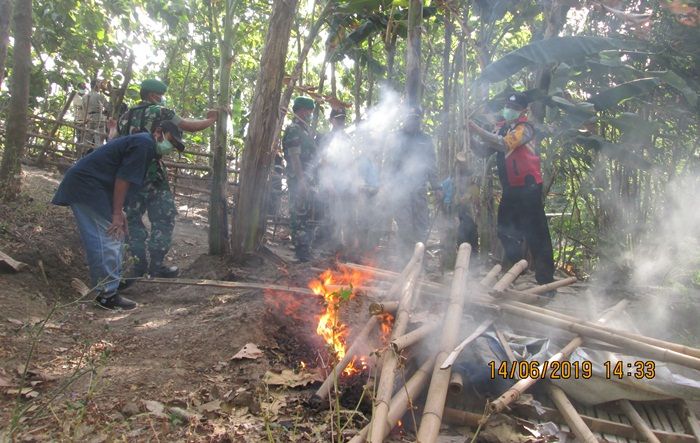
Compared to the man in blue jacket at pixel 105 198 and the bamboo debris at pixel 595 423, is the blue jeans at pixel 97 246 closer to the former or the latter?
the man in blue jacket at pixel 105 198

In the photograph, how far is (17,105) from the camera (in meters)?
5.39

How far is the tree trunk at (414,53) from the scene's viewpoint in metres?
6.07

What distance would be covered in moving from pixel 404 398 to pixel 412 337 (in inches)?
16.6

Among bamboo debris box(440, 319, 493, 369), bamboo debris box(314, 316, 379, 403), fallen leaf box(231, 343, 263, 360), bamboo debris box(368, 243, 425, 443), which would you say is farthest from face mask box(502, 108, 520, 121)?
fallen leaf box(231, 343, 263, 360)

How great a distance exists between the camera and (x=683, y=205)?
326 inches

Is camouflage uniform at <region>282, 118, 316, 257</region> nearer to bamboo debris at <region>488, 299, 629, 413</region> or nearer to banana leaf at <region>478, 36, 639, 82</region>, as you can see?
banana leaf at <region>478, 36, 639, 82</region>

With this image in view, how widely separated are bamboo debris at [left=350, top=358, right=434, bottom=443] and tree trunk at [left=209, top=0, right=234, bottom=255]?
3.47 metres

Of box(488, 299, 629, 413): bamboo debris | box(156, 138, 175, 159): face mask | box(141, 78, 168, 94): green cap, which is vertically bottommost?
box(488, 299, 629, 413): bamboo debris

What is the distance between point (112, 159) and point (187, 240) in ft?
9.81

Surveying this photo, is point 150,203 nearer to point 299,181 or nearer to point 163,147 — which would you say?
point 163,147

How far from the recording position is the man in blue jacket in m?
3.98

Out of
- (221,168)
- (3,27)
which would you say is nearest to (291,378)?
(221,168)

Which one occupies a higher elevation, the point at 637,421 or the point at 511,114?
the point at 511,114

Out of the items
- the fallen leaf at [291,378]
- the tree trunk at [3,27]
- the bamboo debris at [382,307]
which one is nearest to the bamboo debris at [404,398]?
the bamboo debris at [382,307]
